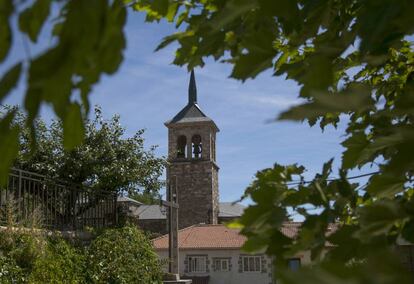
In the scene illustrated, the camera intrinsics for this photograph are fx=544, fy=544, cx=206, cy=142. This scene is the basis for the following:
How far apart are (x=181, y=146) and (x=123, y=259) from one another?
3227 cm

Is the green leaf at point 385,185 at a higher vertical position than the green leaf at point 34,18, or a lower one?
lower

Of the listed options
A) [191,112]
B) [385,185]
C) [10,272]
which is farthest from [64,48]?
[191,112]

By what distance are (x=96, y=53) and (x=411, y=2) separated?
0.57m

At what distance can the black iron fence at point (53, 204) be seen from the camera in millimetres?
8219

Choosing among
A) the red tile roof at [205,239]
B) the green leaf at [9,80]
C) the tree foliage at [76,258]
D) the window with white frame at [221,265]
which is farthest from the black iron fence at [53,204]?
the window with white frame at [221,265]

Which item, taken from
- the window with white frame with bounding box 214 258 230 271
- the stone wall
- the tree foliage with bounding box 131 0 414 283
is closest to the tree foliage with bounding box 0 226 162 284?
the tree foliage with bounding box 131 0 414 283

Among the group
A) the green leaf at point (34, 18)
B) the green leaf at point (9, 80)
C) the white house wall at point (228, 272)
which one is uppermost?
the green leaf at point (34, 18)

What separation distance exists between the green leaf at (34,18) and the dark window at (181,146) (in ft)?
136

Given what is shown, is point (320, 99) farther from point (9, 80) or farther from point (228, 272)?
point (228, 272)

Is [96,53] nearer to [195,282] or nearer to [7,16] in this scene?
[7,16]

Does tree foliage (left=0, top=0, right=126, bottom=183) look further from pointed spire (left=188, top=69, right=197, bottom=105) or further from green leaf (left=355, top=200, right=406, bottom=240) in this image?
pointed spire (left=188, top=69, right=197, bottom=105)

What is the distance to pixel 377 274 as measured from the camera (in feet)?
1.82

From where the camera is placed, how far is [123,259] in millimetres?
10414

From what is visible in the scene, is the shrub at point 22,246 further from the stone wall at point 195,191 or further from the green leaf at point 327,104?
the stone wall at point 195,191
